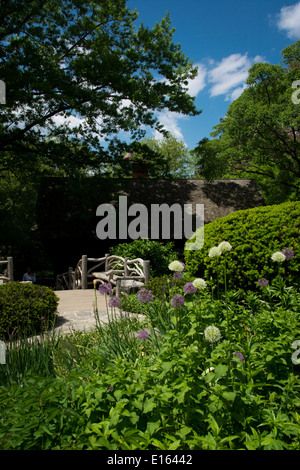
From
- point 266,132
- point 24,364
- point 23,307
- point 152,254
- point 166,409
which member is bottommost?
point 24,364

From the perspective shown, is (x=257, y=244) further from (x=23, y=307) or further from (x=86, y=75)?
(x=86, y=75)

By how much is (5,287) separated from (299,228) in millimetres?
6128

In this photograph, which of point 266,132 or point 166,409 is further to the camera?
point 266,132

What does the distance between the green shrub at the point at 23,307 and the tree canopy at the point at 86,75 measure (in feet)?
29.1

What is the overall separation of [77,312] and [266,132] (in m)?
14.6

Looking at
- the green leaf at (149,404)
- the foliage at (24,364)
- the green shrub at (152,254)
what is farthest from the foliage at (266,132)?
the green leaf at (149,404)

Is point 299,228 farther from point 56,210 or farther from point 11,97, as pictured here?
point 56,210

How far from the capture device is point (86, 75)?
15125mm

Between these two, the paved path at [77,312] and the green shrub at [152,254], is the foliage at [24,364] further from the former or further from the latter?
the green shrub at [152,254]

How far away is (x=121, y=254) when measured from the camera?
14.2m

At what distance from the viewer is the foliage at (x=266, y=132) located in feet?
57.9

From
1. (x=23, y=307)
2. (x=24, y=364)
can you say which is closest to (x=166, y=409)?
(x=24, y=364)

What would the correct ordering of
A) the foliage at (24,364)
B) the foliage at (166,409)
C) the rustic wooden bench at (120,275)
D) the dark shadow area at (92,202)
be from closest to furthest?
1. the foliage at (166,409)
2. the foliage at (24,364)
3. the rustic wooden bench at (120,275)
4. the dark shadow area at (92,202)

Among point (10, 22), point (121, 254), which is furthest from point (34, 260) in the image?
point (10, 22)
